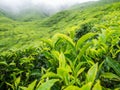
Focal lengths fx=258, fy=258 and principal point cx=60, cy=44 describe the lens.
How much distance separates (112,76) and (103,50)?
22.2 inches

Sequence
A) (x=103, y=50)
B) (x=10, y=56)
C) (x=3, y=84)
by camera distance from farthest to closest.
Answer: (x=10, y=56) < (x=3, y=84) < (x=103, y=50)

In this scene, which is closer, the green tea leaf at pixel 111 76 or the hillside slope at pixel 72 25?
the green tea leaf at pixel 111 76

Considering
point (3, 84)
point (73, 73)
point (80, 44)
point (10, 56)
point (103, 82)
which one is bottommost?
point (3, 84)

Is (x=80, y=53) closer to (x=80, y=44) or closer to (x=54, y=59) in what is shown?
(x=80, y=44)


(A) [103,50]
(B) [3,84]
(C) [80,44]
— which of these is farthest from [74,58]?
(B) [3,84]

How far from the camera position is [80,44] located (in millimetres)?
2416

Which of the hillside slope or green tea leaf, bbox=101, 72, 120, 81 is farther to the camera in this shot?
the hillside slope

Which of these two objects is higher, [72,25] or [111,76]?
[111,76]

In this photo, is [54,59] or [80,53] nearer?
[80,53]

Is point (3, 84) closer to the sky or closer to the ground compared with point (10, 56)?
closer to the ground

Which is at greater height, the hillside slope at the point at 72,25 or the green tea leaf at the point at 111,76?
the green tea leaf at the point at 111,76

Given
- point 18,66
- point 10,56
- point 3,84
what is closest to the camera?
point 3,84

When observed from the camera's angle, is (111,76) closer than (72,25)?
Yes

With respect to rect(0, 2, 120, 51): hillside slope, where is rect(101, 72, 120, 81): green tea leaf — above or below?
above
